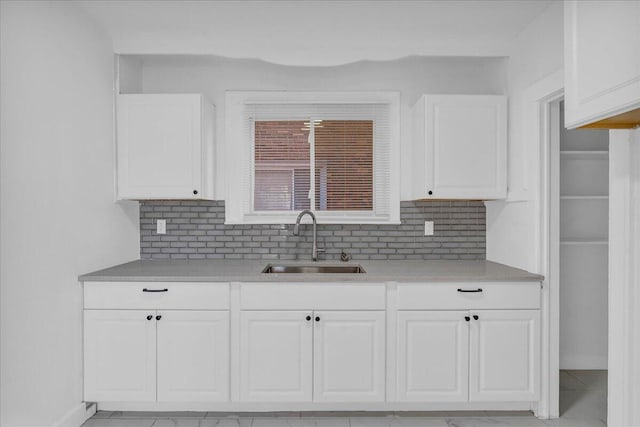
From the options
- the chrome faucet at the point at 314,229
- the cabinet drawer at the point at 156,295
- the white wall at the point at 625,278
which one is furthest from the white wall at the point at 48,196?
the white wall at the point at 625,278

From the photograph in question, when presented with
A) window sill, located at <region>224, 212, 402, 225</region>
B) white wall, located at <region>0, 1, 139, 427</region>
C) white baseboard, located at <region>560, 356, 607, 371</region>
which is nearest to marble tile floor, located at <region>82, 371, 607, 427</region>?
white wall, located at <region>0, 1, 139, 427</region>

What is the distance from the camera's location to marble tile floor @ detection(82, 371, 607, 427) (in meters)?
2.52

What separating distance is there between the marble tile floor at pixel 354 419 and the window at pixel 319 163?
135 centimetres

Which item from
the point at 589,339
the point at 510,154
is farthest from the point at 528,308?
the point at 589,339

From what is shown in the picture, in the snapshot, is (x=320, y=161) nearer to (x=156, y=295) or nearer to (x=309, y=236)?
(x=309, y=236)

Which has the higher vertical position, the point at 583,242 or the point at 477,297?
the point at 583,242

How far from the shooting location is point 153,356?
8.23 feet

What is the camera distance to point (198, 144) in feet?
9.37

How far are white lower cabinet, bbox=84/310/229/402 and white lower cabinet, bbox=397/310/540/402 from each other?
110 cm

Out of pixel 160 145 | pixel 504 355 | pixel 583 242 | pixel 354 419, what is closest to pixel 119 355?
pixel 160 145

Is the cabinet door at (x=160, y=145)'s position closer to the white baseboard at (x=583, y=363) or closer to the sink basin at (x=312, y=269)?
the sink basin at (x=312, y=269)

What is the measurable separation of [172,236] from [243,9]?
171 cm

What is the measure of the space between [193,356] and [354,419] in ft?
3.41

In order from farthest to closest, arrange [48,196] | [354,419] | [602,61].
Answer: [354,419] → [48,196] → [602,61]
